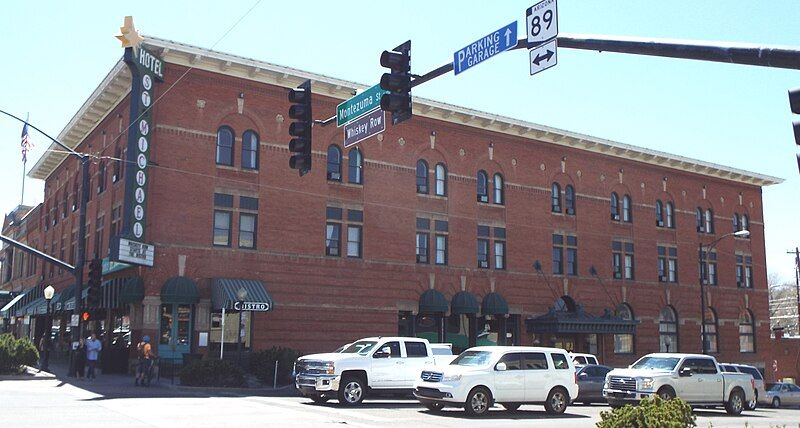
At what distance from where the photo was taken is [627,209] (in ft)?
165

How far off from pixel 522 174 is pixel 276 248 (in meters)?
16.0

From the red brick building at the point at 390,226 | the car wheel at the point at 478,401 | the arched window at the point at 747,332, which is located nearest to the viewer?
the car wheel at the point at 478,401

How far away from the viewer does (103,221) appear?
125ft

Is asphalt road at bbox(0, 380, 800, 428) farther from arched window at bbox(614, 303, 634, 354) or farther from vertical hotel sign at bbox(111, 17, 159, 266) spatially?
arched window at bbox(614, 303, 634, 354)

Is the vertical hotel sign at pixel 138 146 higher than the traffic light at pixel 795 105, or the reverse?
the vertical hotel sign at pixel 138 146

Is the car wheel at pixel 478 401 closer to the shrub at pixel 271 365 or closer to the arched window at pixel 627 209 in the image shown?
the shrub at pixel 271 365

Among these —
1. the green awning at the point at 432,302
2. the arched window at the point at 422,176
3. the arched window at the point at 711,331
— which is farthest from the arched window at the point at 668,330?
the arched window at the point at 422,176

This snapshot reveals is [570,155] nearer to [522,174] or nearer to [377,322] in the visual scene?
[522,174]

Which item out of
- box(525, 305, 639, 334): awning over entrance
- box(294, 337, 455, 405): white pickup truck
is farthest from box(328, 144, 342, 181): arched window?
box(294, 337, 455, 405): white pickup truck

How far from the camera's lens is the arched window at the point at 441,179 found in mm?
41531

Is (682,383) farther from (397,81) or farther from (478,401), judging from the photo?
(397,81)

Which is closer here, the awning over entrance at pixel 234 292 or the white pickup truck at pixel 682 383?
the white pickup truck at pixel 682 383

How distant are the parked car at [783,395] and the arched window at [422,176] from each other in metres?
18.6

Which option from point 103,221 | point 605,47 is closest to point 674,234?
point 103,221
